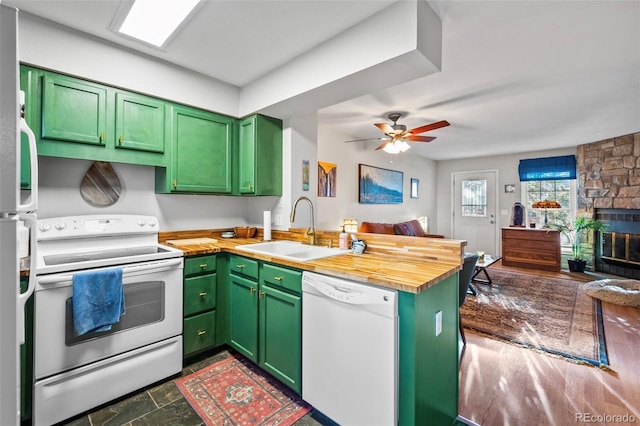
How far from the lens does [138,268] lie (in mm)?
1893

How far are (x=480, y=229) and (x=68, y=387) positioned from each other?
24.9 ft

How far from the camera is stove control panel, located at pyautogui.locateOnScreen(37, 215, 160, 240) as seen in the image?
197cm

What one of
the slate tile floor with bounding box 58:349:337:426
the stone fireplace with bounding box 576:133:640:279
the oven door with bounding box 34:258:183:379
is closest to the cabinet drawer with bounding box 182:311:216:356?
the oven door with bounding box 34:258:183:379

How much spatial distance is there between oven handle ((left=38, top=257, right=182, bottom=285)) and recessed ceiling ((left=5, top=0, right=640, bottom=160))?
1621 millimetres

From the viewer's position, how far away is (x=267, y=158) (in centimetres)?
284

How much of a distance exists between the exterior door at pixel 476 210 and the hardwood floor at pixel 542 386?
4354 millimetres

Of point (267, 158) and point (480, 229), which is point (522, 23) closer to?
point (267, 158)

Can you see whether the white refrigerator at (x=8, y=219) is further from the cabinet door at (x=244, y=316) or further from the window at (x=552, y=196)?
the window at (x=552, y=196)

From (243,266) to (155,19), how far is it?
1811 mm

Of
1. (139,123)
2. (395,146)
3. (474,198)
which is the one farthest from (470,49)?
(474,198)

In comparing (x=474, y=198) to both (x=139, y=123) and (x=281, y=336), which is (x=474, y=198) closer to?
(x=281, y=336)

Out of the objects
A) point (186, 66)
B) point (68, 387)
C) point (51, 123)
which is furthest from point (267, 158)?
point (68, 387)

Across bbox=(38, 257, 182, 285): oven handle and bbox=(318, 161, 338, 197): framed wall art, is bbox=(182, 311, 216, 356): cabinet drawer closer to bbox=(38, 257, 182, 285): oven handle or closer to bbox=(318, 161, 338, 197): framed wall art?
bbox=(38, 257, 182, 285): oven handle

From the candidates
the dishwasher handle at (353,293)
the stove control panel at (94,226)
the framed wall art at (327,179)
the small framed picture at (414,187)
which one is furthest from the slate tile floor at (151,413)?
the small framed picture at (414,187)
